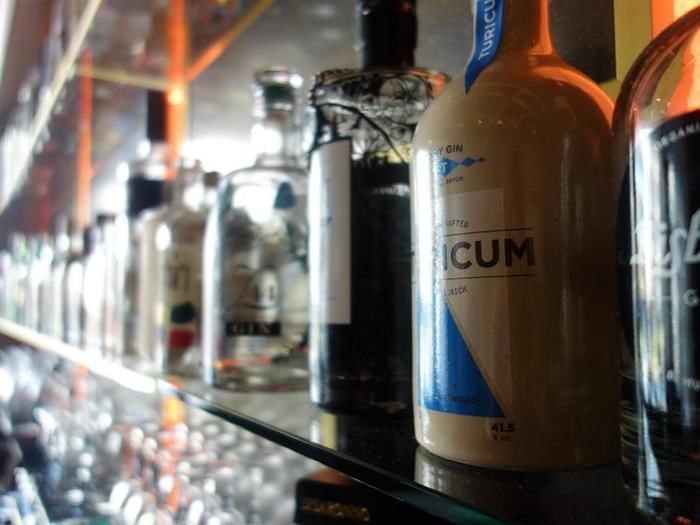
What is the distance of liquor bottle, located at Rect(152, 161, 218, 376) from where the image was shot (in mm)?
706

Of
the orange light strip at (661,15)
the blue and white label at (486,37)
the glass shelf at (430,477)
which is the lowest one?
the glass shelf at (430,477)

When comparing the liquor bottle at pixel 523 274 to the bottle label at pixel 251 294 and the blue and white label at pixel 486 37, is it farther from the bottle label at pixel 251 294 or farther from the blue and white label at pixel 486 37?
the bottle label at pixel 251 294

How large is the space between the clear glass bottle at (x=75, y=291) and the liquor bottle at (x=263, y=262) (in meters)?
0.69

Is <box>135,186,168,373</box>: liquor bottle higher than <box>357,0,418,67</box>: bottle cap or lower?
lower

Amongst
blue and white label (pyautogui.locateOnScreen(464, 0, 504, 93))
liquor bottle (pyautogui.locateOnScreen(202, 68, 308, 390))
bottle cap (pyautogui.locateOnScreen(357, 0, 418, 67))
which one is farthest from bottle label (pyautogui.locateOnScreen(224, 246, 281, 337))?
blue and white label (pyautogui.locateOnScreen(464, 0, 504, 93))

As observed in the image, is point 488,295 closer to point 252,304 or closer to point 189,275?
point 252,304

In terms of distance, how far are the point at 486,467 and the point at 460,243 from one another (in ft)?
0.29

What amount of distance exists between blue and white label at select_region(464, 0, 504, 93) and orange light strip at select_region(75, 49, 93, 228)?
143 centimetres

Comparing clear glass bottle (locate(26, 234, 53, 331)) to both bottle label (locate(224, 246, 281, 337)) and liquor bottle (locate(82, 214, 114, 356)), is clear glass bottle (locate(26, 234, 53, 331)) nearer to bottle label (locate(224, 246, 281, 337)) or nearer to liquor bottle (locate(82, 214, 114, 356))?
liquor bottle (locate(82, 214, 114, 356))

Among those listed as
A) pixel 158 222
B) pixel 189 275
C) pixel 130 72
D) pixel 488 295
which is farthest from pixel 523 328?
pixel 130 72

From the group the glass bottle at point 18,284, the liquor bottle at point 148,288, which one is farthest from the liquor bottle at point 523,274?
the glass bottle at point 18,284

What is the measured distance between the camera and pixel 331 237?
43 centimetres

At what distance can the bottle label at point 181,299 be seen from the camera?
Result: 2.32 ft

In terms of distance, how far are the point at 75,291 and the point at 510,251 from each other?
1239mm
